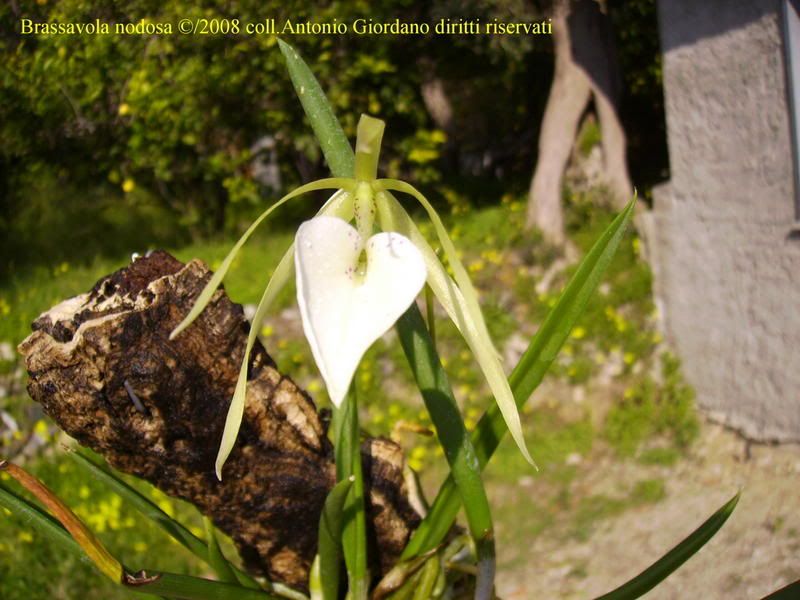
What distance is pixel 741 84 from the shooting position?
1833mm

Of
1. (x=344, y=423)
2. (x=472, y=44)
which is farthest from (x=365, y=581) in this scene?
(x=472, y=44)

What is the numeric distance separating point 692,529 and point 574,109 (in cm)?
157

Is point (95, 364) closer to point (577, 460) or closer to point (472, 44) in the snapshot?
point (577, 460)

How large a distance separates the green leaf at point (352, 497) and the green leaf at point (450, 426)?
0.06m

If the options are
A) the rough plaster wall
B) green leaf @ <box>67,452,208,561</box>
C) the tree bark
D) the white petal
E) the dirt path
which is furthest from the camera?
the tree bark

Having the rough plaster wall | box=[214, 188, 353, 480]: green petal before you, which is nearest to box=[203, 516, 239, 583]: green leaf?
box=[214, 188, 353, 480]: green petal

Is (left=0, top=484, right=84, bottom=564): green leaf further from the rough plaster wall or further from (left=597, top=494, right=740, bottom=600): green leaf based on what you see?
the rough plaster wall

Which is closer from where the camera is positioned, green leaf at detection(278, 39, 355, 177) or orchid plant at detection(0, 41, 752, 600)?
→ orchid plant at detection(0, 41, 752, 600)

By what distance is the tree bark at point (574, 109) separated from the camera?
266 cm

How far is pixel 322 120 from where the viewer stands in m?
0.49

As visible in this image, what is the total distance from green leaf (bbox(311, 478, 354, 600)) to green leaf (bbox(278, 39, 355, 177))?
0.66 ft

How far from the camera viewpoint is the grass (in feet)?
6.06

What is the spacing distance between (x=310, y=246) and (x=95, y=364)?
0.70 feet

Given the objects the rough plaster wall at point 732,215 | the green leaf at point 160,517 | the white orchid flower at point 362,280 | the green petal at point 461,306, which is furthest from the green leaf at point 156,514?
the rough plaster wall at point 732,215
